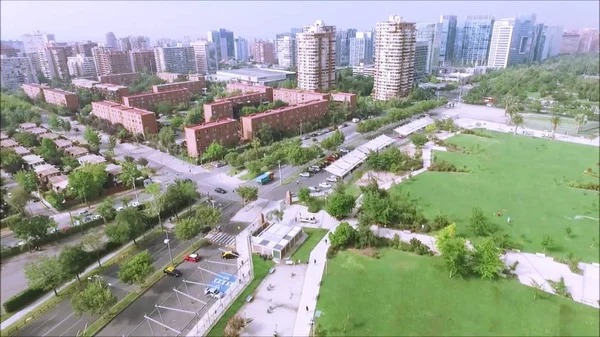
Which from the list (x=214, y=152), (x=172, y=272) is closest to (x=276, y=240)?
(x=172, y=272)

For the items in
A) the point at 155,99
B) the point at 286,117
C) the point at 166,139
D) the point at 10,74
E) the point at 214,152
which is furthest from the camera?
the point at 155,99

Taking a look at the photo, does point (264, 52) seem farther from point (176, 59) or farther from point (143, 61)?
point (143, 61)

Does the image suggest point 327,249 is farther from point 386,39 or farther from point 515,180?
point 386,39

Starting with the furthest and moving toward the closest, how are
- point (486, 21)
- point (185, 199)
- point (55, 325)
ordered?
point (486, 21), point (185, 199), point (55, 325)

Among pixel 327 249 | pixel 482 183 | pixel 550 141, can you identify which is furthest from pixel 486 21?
pixel 327 249

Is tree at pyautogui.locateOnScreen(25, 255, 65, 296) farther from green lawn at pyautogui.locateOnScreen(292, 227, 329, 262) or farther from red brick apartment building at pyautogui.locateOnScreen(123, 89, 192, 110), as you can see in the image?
red brick apartment building at pyautogui.locateOnScreen(123, 89, 192, 110)

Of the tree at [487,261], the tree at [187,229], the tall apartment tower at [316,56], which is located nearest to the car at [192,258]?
the tree at [187,229]

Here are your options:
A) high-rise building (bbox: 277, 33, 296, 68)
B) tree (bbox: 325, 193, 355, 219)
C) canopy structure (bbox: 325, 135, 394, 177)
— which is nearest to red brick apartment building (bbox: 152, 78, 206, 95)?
high-rise building (bbox: 277, 33, 296, 68)
